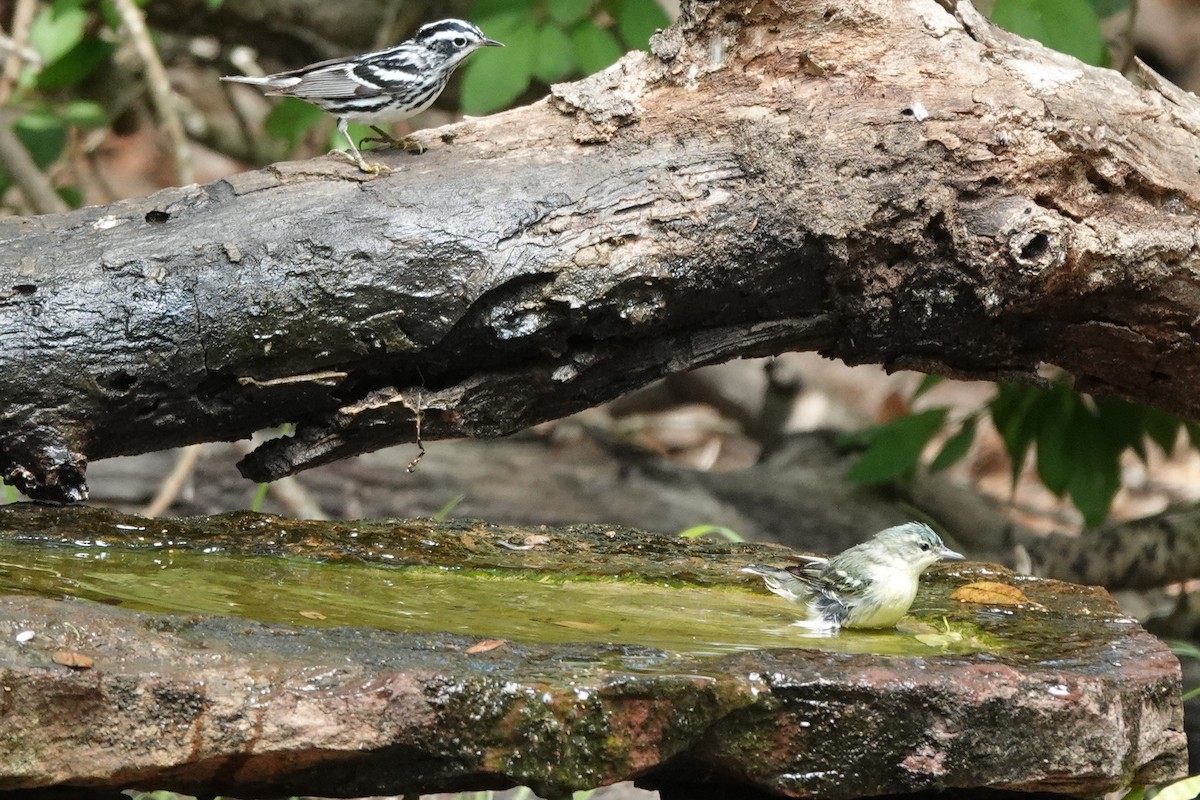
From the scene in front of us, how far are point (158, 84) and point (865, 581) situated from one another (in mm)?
4424

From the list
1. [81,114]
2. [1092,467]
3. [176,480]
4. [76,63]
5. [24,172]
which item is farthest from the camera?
[24,172]

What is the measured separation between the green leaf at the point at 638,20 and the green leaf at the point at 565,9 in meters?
0.25

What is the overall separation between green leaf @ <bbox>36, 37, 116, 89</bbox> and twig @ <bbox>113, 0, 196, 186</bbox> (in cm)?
61

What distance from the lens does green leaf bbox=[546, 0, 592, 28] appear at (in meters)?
5.16

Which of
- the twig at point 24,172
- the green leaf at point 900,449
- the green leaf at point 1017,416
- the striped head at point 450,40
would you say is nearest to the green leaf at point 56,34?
the twig at point 24,172

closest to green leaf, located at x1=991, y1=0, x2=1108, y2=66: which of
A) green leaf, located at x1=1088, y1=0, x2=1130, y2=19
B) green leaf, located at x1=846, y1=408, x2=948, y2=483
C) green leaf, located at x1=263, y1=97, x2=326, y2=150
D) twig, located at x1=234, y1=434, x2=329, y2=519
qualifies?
green leaf, located at x1=1088, y1=0, x2=1130, y2=19

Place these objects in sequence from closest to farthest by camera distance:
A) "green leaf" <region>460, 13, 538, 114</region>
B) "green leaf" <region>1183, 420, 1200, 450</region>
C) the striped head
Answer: the striped head
"green leaf" <region>460, 13, 538, 114</region>
"green leaf" <region>1183, 420, 1200, 450</region>

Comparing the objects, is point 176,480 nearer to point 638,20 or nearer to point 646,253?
point 638,20

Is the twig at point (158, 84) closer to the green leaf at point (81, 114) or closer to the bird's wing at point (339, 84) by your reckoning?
the green leaf at point (81, 114)

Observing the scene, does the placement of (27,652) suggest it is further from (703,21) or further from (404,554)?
(703,21)

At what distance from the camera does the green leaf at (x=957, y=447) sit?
591 centimetres

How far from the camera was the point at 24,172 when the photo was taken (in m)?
7.24

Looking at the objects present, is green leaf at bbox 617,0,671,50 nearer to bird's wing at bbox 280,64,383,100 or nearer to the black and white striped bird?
the black and white striped bird

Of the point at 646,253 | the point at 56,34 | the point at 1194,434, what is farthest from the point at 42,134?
the point at 1194,434
